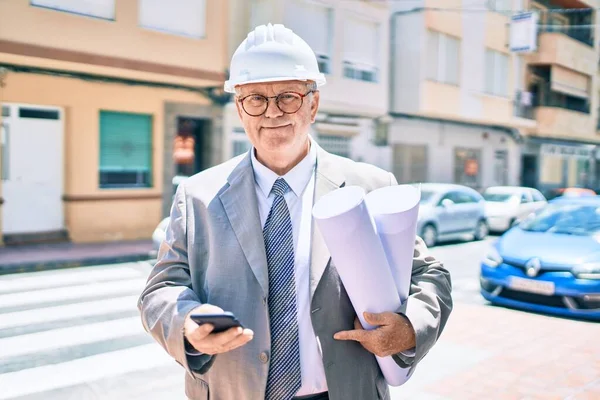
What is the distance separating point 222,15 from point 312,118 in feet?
46.3

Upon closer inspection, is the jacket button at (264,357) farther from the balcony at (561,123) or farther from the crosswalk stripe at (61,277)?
the balcony at (561,123)

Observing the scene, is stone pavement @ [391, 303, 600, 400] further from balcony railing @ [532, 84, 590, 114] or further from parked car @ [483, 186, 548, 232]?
balcony railing @ [532, 84, 590, 114]

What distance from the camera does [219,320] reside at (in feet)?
4.96

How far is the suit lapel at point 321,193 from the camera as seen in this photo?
5.88 feet

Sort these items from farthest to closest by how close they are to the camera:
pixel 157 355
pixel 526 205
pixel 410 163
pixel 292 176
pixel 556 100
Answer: pixel 556 100 < pixel 410 163 < pixel 526 205 < pixel 157 355 < pixel 292 176

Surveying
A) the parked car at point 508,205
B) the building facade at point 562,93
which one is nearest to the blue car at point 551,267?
the parked car at point 508,205

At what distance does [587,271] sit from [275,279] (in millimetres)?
6054

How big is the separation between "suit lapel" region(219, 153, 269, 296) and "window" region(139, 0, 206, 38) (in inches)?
503

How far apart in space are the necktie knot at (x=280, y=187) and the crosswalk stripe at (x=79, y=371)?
3.67 m

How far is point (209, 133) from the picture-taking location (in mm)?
15820

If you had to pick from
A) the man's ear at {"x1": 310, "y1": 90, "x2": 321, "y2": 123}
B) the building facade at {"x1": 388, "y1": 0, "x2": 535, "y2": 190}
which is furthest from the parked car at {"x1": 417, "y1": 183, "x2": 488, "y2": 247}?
the man's ear at {"x1": 310, "y1": 90, "x2": 321, "y2": 123}

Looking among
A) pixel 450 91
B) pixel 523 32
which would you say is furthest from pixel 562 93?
pixel 450 91

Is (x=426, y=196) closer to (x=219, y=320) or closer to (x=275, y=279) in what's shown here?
(x=275, y=279)

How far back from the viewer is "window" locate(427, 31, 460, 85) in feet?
69.7
